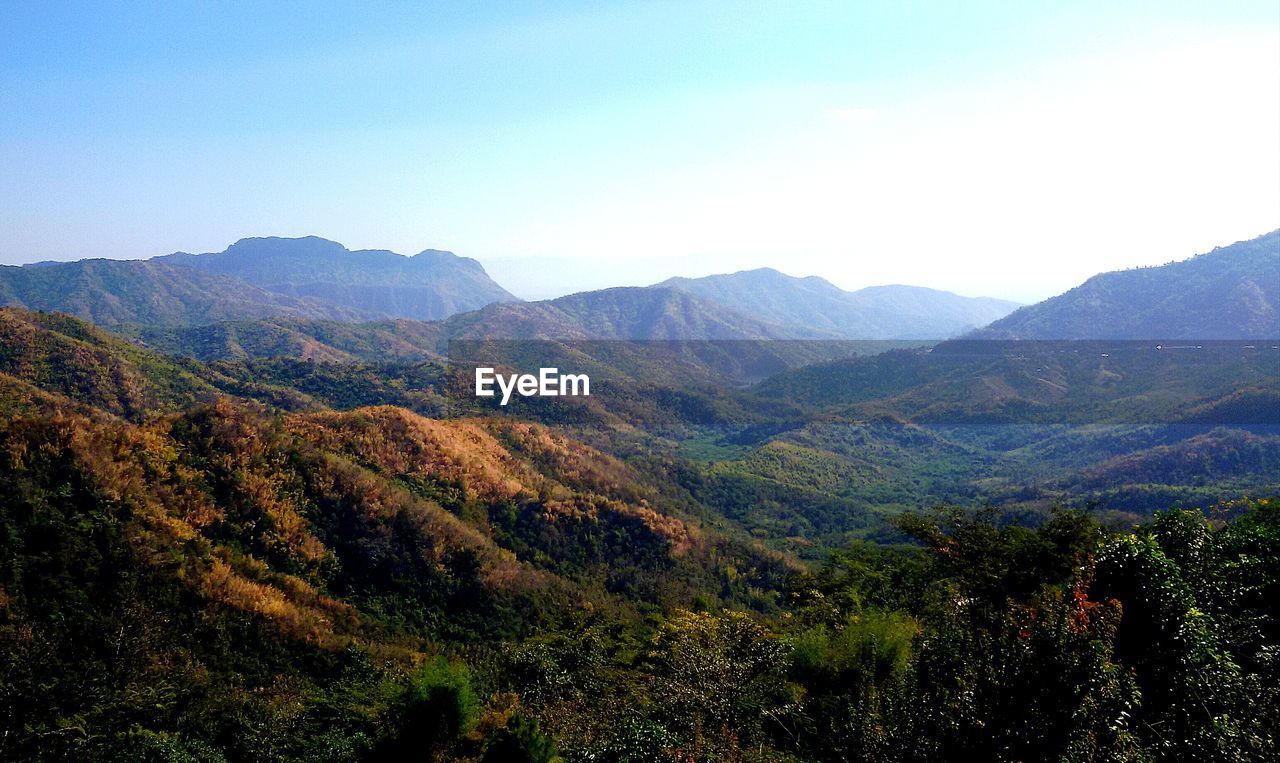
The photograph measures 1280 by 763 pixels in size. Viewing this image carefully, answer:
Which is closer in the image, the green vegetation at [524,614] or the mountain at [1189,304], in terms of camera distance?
the green vegetation at [524,614]

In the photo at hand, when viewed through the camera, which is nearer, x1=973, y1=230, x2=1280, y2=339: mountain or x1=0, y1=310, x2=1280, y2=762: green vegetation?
x1=0, y1=310, x2=1280, y2=762: green vegetation

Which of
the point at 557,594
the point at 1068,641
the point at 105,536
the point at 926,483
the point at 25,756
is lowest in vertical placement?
the point at 926,483

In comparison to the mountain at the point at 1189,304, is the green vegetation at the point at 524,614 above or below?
below

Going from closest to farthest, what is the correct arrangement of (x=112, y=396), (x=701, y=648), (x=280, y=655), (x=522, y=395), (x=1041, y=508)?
(x=701, y=648), (x=280, y=655), (x=112, y=396), (x=1041, y=508), (x=522, y=395)

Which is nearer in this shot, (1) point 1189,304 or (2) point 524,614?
(2) point 524,614

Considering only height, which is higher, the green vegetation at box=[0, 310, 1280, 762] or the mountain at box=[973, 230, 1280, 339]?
the mountain at box=[973, 230, 1280, 339]

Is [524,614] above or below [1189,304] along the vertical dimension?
below

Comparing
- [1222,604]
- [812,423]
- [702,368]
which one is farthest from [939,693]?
[702,368]

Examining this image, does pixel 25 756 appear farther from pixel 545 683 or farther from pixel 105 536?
pixel 545 683
